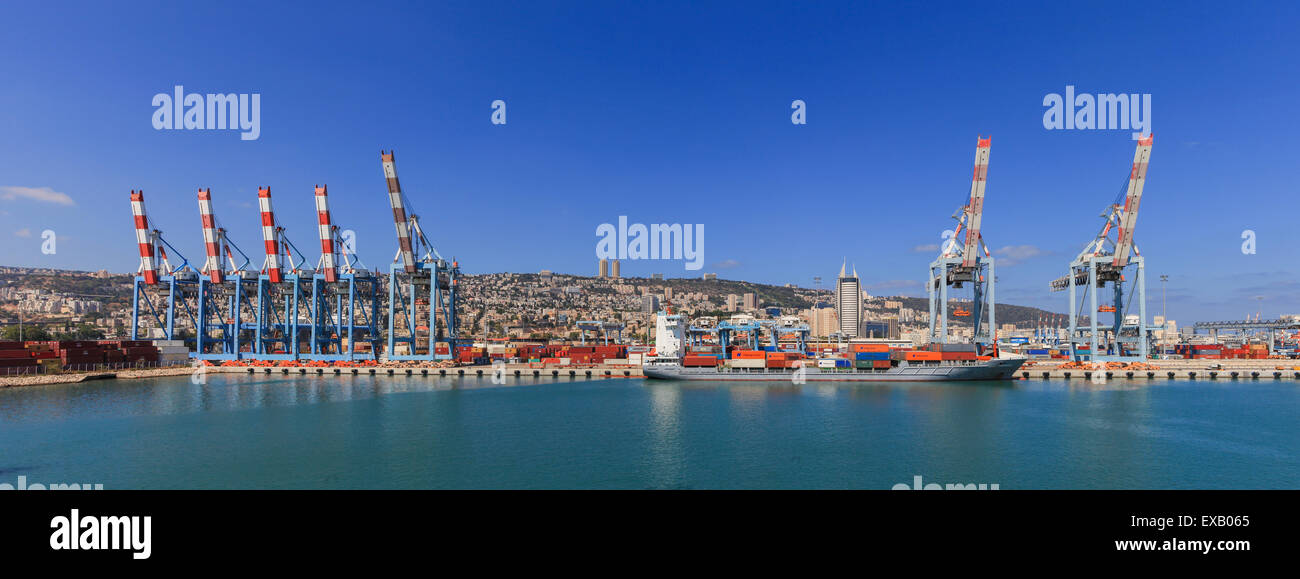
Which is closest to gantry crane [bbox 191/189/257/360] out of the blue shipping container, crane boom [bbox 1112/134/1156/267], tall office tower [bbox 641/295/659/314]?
the blue shipping container

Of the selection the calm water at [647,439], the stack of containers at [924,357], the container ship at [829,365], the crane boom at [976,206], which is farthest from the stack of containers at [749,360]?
the crane boom at [976,206]

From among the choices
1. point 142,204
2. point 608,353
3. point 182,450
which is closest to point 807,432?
point 182,450

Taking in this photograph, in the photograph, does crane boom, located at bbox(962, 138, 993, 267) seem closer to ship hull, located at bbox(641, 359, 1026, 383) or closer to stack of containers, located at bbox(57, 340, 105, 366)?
ship hull, located at bbox(641, 359, 1026, 383)

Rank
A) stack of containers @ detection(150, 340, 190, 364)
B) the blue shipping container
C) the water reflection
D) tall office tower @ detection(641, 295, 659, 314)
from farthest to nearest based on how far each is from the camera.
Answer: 1. tall office tower @ detection(641, 295, 659, 314)
2. stack of containers @ detection(150, 340, 190, 364)
3. the blue shipping container
4. the water reflection

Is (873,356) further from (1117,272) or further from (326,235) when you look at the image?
(326,235)

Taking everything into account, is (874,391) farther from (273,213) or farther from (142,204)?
(142,204)
